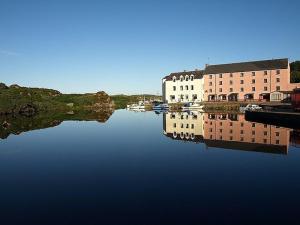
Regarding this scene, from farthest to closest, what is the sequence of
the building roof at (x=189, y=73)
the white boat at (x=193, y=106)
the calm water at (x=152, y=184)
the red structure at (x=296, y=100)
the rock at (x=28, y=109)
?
the building roof at (x=189, y=73) < the rock at (x=28, y=109) < the white boat at (x=193, y=106) < the red structure at (x=296, y=100) < the calm water at (x=152, y=184)

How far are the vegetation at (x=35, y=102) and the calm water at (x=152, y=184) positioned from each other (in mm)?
62279

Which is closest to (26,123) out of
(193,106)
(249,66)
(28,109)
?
(28,109)

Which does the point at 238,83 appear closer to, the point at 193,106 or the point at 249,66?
the point at 249,66

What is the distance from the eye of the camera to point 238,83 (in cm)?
9294

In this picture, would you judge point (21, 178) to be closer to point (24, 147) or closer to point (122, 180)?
point (122, 180)

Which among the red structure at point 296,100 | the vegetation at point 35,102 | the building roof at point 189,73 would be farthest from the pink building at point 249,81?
the vegetation at point 35,102

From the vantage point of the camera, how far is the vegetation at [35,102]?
8500 centimetres

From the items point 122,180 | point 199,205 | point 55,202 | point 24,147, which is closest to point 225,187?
point 199,205

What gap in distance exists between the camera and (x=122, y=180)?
52.6 feet

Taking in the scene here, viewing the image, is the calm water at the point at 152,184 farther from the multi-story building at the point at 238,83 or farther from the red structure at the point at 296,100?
the multi-story building at the point at 238,83

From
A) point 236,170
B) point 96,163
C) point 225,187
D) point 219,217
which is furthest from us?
point 96,163

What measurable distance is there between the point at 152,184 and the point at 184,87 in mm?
89761

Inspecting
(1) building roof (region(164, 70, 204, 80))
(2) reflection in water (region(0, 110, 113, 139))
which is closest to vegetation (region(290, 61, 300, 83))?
(1) building roof (region(164, 70, 204, 80))

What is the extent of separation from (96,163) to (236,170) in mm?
8832
